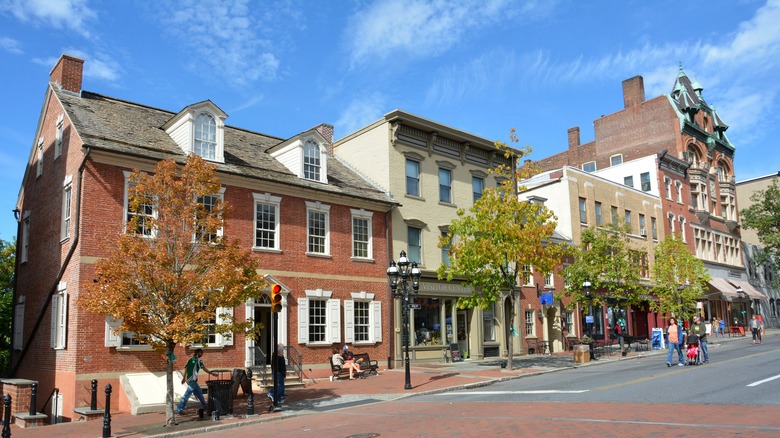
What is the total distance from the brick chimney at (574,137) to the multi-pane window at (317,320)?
135 feet

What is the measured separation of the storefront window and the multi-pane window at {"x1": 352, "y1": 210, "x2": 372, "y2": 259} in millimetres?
3572

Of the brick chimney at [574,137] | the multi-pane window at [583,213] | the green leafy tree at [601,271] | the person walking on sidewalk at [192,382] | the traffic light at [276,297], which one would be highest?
the brick chimney at [574,137]

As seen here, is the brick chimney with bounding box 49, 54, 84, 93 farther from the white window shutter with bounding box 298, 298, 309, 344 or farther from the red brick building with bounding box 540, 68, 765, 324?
the red brick building with bounding box 540, 68, 765, 324

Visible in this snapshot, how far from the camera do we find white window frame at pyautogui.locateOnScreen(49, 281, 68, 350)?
1861 centimetres

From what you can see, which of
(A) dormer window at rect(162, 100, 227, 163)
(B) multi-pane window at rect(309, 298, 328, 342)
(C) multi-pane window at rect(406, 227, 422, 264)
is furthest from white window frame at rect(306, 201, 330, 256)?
(C) multi-pane window at rect(406, 227, 422, 264)

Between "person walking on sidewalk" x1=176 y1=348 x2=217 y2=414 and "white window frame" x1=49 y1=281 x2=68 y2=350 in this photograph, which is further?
"white window frame" x1=49 y1=281 x2=68 y2=350

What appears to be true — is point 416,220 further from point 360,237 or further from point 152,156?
point 152,156

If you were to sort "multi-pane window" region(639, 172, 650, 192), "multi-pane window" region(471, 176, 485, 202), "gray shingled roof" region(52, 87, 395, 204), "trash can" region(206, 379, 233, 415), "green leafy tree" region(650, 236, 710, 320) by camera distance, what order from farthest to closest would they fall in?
"multi-pane window" region(639, 172, 650, 192)
"green leafy tree" region(650, 236, 710, 320)
"multi-pane window" region(471, 176, 485, 202)
"gray shingled roof" region(52, 87, 395, 204)
"trash can" region(206, 379, 233, 415)

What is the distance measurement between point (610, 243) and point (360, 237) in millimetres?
15464

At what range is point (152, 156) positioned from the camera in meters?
19.7

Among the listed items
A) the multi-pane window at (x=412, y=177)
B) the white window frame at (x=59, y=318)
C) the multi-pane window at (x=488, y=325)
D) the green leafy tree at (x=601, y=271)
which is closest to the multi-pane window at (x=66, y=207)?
the white window frame at (x=59, y=318)

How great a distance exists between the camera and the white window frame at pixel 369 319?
24.6 meters

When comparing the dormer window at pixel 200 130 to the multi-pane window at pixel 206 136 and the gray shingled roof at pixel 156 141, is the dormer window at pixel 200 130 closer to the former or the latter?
the multi-pane window at pixel 206 136

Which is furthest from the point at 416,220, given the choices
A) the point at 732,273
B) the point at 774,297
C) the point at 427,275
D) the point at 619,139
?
the point at 774,297
